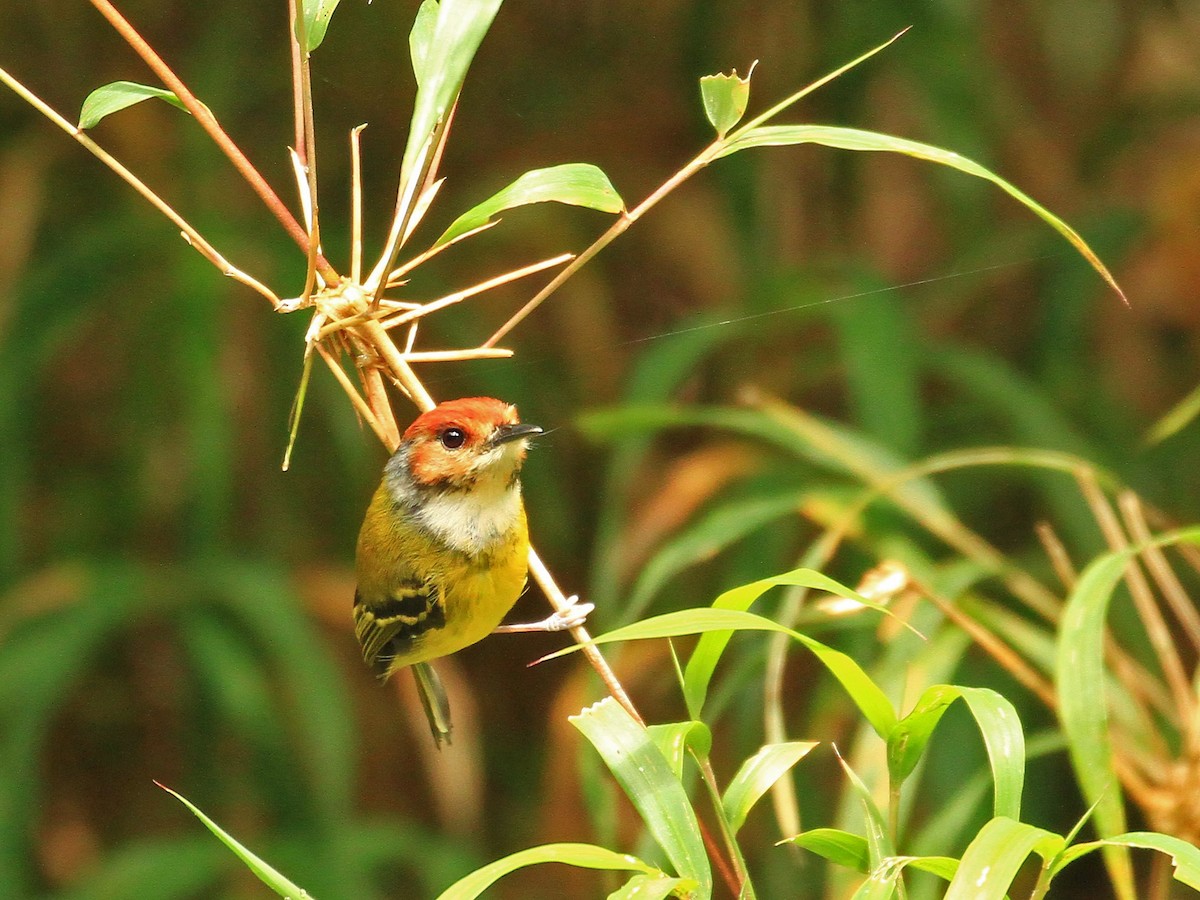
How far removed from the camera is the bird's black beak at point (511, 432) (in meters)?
1.43

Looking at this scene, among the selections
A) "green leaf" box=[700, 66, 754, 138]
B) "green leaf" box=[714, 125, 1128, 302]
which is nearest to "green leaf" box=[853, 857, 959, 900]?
"green leaf" box=[714, 125, 1128, 302]

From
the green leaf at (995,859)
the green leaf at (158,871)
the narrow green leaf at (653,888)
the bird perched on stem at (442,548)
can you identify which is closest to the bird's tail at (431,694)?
the bird perched on stem at (442,548)

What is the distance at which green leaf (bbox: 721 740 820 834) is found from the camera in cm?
109

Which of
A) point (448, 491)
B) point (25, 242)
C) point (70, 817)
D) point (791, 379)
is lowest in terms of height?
point (70, 817)

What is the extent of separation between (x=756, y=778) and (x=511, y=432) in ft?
1.65

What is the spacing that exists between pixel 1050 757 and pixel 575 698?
3.68ft

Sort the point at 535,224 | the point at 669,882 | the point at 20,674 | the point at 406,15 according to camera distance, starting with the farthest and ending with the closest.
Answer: the point at 535,224 < the point at 406,15 < the point at 20,674 < the point at 669,882

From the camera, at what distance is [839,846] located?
1.12m

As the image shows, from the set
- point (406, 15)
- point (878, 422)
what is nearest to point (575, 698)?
point (878, 422)

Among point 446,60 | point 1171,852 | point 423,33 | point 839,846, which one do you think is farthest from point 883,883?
point 423,33

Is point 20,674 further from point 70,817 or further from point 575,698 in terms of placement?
point 575,698

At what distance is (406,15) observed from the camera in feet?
10.7

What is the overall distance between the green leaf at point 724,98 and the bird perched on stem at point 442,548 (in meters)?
0.47

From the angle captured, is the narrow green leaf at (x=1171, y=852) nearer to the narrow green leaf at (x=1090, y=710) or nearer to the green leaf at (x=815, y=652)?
the green leaf at (x=815, y=652)
